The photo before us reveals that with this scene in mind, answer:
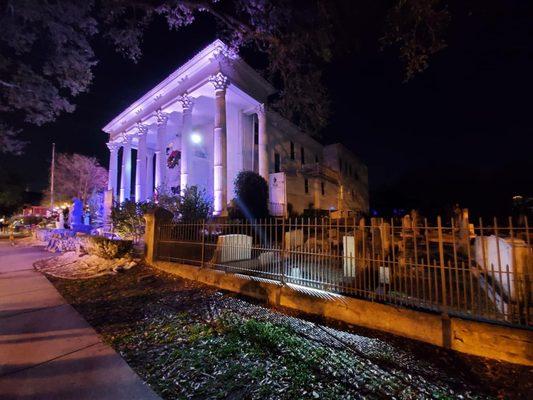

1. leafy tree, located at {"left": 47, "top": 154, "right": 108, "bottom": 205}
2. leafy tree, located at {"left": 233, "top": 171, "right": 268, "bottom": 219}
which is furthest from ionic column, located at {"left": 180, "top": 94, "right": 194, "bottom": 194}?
leafy tree, located at {"left": 47, "top": 154, "right": 108, "bottom": 205}

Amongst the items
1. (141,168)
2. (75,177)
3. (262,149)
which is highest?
(75,177)

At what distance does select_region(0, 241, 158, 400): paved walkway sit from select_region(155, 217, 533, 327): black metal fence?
3.45 m

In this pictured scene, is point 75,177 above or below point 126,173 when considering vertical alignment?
above

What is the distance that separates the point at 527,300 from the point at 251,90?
21.1 m

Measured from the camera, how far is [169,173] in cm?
2609

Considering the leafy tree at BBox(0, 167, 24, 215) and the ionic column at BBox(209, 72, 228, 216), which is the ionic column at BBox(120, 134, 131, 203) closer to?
the ionic column at BBox(209, 72, 228, 216)

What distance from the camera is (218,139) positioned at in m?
18.8

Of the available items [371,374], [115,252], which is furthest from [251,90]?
[371,374]

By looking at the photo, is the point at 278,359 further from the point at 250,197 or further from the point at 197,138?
the point at 197,138

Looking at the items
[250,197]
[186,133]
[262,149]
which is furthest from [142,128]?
[250,197]

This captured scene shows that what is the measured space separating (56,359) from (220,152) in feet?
52.3

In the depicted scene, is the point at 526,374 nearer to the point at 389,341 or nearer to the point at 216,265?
the point at 389,341

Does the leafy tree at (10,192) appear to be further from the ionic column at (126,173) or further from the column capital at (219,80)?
the column capital at (219,80)

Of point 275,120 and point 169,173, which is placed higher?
point 275,120
